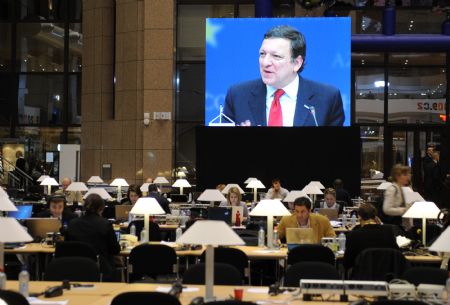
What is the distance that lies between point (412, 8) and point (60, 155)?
12.1 meters

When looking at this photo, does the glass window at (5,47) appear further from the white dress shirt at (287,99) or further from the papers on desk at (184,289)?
the papers on desk at (184,289)

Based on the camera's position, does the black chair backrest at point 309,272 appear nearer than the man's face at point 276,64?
Yes

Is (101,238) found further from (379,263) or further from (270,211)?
(379,263)

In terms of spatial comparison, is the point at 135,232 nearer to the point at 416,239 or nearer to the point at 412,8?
the point at 416,239

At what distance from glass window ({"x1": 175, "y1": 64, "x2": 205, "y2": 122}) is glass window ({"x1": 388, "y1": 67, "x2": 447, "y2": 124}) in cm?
595

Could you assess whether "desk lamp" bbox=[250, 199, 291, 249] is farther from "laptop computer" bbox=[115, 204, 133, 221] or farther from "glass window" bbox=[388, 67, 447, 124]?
"glass window" bbox=[388, 67, 447, 124]

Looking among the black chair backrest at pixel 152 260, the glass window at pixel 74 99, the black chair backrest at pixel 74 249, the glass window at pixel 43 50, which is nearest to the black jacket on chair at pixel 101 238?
the black chair backrest at pixel 152 260

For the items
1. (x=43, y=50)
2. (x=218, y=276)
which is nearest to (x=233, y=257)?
(x=218, y=276)

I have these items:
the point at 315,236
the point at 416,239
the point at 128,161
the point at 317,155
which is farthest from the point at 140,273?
the point at 128,161

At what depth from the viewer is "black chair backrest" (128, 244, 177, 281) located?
11.3m

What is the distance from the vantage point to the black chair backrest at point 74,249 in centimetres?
1096

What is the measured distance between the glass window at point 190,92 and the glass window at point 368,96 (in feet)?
16.1

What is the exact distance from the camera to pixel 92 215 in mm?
11688

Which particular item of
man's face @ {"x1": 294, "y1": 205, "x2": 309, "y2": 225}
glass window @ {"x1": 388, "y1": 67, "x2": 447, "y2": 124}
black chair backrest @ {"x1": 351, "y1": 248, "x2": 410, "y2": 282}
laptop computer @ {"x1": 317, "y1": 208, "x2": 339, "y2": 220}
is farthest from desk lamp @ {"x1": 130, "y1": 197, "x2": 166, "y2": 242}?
glass window @ {"x1": 388, "y1": 67, "x2": 447, "y2": 124}
